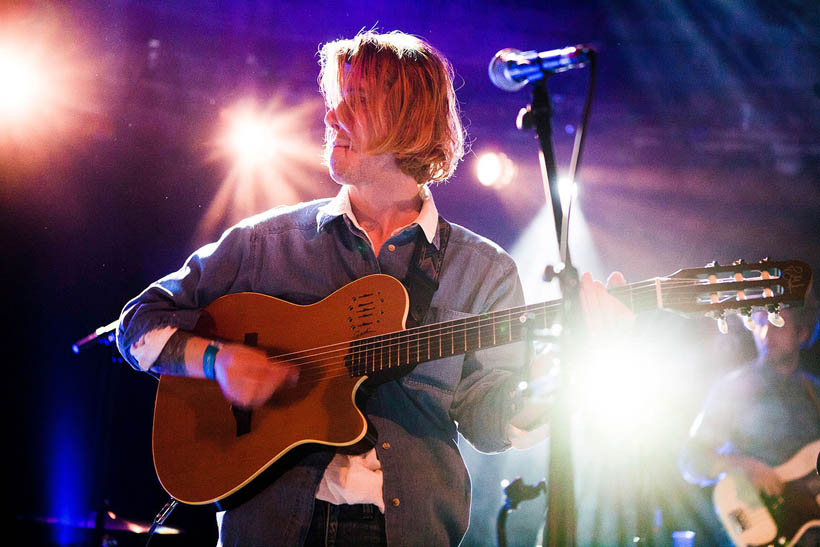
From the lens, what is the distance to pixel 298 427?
7.39 feet

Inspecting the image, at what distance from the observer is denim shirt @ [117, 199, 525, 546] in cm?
211

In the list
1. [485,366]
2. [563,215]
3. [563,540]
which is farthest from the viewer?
[485,366]

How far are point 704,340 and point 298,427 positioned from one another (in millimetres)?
4926

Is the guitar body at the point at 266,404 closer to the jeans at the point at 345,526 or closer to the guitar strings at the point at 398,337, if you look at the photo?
the guitar strings at the point at 398,337

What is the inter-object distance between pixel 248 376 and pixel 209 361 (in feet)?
0.61

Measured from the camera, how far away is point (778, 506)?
4.98 meters

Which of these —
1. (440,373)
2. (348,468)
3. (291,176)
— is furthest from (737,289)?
(291,176)

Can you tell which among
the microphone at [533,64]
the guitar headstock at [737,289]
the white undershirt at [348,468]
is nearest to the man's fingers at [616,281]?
the guitar headstock at [737,289]

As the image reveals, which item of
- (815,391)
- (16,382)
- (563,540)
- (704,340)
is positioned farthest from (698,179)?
(16,382)

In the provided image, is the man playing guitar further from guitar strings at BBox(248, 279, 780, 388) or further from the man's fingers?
the man's fingers

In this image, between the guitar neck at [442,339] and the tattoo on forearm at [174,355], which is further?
the tattoo on forearm at [174,355]

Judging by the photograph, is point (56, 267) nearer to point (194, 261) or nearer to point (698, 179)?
point (194, 261)

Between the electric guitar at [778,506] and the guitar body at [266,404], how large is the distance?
14.3 ft

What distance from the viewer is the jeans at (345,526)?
2.06m
